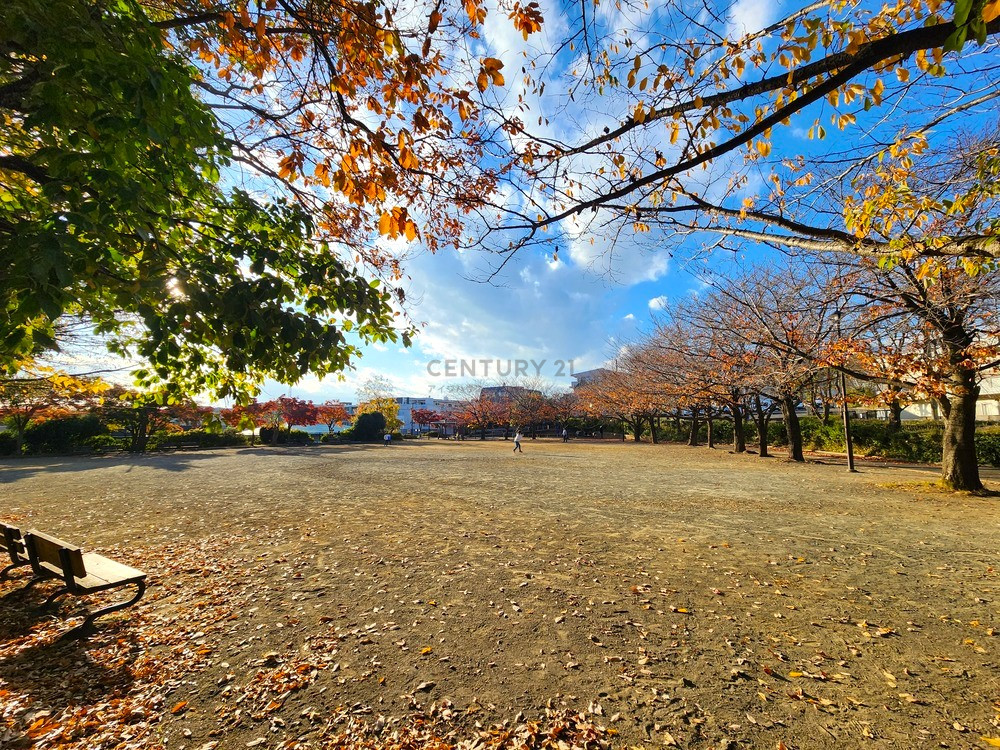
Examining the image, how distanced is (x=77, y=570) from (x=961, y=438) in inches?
626

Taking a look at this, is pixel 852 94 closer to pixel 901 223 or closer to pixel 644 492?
pixel 901 223

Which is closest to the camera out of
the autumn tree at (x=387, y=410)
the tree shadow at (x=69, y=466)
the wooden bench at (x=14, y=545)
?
the wooden bench at (x=14, y=545)

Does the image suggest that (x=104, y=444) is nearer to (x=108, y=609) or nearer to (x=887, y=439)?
(x=108, y=609)

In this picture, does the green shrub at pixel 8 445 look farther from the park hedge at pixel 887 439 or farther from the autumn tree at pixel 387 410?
the park hedge at pixel 887 439

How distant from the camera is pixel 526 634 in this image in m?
3.62

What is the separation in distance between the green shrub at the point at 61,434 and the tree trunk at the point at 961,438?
37750mm

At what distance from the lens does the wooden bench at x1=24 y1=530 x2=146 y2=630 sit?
3.57 metres

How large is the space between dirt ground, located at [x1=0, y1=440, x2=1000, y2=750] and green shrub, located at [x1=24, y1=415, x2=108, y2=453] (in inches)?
851

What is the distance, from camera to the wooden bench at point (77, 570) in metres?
3.57

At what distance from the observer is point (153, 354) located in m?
3.54

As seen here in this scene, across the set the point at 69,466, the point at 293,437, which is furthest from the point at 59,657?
the point at 293,437

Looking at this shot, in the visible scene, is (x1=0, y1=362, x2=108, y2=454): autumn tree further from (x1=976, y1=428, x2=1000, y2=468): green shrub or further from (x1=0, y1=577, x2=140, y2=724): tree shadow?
(x1=976, y1=428, x2=1000, y2=468): green shrub

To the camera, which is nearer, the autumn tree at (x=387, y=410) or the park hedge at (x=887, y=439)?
the park hedge at (x=887, y=439)

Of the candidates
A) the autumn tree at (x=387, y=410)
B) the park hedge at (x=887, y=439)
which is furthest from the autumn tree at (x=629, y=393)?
the autumn tree at (x=387, y=410)
